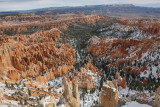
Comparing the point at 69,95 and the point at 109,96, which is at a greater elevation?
the point at 69,95

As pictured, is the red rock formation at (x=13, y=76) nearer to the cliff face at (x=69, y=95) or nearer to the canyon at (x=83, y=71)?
the canyon at (x=83, y=71)

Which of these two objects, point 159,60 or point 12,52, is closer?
point 159,60

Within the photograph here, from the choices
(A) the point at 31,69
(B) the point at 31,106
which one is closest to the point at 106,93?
(B) the point at 31,106

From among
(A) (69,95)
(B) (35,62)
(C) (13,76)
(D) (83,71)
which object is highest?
(A) (69,95)

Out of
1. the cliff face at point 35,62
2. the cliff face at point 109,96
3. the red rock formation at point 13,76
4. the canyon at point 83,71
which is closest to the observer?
the cliff face at point 109,96

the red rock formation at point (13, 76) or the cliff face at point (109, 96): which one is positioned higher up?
the cliff face at point (109, 96)

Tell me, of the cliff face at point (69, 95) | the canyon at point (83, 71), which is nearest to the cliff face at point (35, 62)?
the canyon at point (83, 71)

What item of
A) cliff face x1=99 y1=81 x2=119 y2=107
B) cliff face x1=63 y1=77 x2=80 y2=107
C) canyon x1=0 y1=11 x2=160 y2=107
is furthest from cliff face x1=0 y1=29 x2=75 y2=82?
cliff face x1=99 y1=81 x2=119 y2=107

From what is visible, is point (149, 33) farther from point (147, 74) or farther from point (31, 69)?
point (31, 69)

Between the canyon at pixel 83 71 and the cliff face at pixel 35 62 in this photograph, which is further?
the cliff face at pixel 35 62

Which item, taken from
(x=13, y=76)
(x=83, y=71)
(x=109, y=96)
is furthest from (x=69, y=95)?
(x=13, y=76)

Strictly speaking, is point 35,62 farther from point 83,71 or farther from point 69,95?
point 69,95
